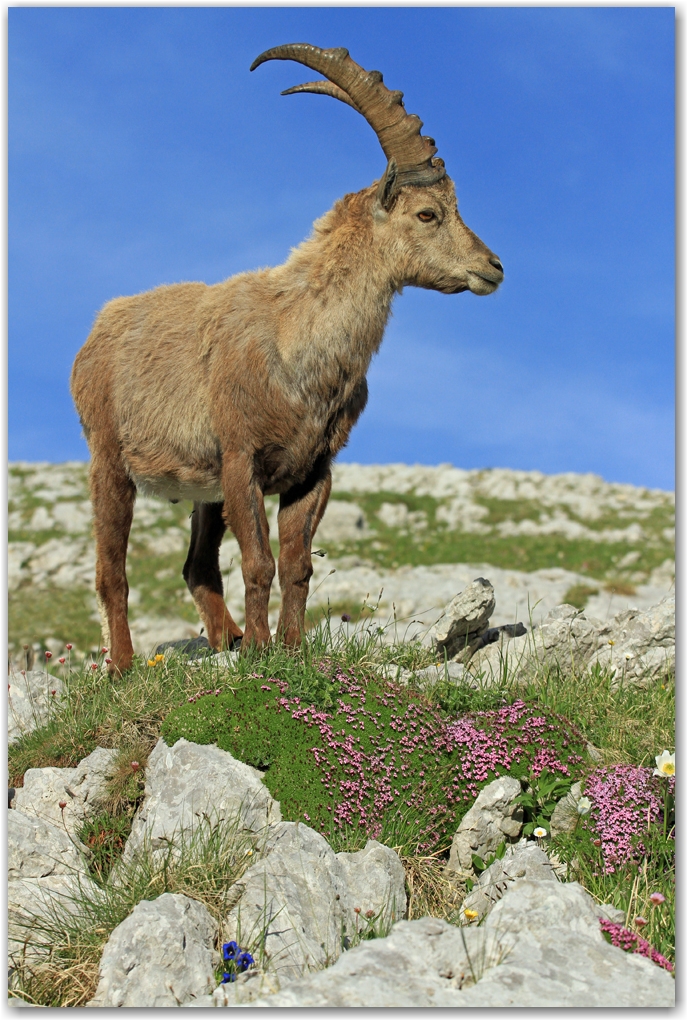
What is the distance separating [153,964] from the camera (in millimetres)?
4684

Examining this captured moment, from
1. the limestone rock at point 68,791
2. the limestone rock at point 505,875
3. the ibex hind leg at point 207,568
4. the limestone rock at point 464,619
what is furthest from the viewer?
the ibex hind leg at point 207,568

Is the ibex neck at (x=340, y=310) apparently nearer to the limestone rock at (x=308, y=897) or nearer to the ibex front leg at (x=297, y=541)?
the ibex front leg at (x=297, y=541)

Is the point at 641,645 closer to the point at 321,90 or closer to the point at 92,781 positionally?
the point at 92,781

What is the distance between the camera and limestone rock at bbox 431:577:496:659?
8.83 metres

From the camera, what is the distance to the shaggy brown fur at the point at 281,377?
25.2 feet

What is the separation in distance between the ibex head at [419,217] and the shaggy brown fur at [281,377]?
0.01m

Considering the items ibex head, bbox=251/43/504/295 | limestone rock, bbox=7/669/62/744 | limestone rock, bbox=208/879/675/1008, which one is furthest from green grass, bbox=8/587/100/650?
limestone rock, bbox=208/879/675/1008

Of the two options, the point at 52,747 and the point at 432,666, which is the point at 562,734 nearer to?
the point at 432,666

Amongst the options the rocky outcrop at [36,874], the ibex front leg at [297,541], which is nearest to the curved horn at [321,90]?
the ibex front leg at [297,541]

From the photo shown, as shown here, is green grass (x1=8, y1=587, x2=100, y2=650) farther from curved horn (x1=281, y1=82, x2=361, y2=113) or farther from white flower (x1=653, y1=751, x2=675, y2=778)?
white flower (x1=653, y1=751, x2=675, y2=778)

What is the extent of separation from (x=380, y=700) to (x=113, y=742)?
79.6 inches

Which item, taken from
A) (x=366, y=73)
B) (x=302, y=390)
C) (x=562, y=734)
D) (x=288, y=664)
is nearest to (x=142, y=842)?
(x=288, y=664)

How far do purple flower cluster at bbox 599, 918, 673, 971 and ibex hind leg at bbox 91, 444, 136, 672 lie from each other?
5.18 metres

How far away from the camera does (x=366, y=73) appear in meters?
7.49
